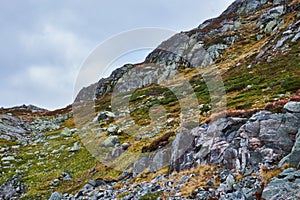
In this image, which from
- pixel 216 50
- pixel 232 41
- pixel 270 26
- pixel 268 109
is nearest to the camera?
pixel 268 109

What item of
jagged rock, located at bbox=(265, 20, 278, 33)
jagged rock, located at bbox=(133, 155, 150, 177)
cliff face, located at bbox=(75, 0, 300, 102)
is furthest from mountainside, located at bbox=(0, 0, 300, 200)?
jagged rock, located at bbox=(265, 20, 278, 33)

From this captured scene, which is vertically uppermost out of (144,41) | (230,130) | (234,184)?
(144,41)

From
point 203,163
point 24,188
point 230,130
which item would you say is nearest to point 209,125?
point 230,130

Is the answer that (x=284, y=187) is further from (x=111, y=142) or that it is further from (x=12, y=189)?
(x=111, y=142)

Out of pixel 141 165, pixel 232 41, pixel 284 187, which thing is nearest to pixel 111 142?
pixel 141 165

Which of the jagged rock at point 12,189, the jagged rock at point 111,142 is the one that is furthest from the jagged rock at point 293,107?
the jagged rock at point 12,189

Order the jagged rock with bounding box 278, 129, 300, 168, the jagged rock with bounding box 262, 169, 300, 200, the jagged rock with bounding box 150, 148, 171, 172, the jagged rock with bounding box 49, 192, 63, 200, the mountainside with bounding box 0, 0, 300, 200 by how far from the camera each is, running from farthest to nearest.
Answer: the jagged rock with bounding box 49, 192, 63, 200 → the jagged rock with bounding box 150, 148, 171, 172 → the mountainside with bounding box 0, 0, 300, 200 → the jagged rock with bounding box 278, 129, 300, 168 → the jagged rock with bounding box 262, 169, 300, 200

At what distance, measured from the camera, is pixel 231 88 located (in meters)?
38.2

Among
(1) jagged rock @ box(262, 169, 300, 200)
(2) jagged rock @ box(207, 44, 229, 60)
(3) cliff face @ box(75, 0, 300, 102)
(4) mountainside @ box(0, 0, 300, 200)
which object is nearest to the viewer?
(1) jagged rock @ box(262, 169, 300, 200)

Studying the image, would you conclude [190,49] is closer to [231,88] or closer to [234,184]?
[231,88]

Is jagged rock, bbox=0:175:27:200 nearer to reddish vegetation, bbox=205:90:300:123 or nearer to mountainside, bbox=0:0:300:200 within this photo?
mountainside, bbox=0:0:300:200

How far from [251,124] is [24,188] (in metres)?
20.4

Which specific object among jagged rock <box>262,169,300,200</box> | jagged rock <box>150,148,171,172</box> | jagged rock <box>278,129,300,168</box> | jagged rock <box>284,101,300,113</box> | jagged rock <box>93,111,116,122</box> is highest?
jagged rock <box>93,111,116,122</box>

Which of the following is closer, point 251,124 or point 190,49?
point 251,124
